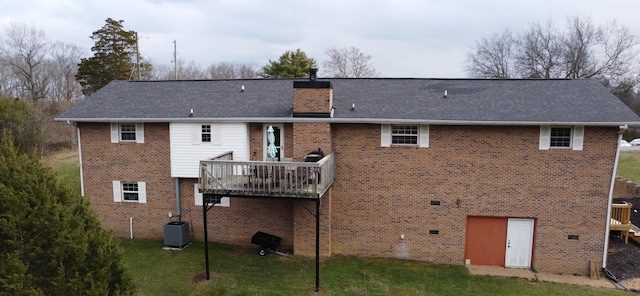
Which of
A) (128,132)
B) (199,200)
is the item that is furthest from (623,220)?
(128,132)

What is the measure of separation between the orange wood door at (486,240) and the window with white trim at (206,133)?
9.41 m

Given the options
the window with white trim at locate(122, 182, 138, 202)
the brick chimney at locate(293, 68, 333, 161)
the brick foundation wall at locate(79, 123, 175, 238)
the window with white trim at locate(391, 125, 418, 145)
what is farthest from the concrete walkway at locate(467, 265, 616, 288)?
the window with white trim at locate(122, 182, 138, 202)

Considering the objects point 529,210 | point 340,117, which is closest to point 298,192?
point 340,117

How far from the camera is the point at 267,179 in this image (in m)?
11.5

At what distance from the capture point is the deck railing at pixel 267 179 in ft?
36.8

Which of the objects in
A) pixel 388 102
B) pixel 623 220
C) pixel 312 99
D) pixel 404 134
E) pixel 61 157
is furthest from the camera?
pixel 61 157

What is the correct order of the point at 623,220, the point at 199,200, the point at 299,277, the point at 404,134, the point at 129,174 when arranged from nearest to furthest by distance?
1. the point at 299,277
2. the point at 404,134
3. the point at 199,200
4. the point at 129,174
5. the point at 623,220

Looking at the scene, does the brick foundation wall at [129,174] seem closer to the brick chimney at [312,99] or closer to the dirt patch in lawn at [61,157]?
the brick chimney at [312,99]

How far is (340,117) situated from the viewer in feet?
43.7

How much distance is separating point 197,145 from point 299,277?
227 inches

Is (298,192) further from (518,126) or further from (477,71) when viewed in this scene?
(477,71)

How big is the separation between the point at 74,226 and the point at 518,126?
12.4m

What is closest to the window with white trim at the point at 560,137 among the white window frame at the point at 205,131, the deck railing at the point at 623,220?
the deck railing at the point at 623,220

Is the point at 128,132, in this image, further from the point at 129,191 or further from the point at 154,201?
the point at 154,201
